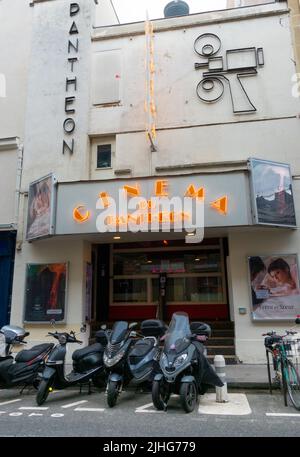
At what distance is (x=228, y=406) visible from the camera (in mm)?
6523

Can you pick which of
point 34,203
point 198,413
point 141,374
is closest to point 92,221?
point 34,203

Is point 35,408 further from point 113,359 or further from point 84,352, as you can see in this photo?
point 113,359

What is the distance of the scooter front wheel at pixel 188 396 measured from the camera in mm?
5984

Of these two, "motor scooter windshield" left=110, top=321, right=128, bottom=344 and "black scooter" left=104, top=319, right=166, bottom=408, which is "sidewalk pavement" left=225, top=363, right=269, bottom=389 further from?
"motor scooter windshield" left=110, top=321, right=128, bottom=344

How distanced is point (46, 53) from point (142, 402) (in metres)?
11.8

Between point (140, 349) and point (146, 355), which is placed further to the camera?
point (140, 349)

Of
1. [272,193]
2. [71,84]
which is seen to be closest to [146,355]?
[272,193]

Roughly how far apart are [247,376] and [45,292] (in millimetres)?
6199

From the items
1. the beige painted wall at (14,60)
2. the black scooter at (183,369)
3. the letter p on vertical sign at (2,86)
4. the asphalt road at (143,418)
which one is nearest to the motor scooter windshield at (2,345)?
the asphalt road at (143,418)

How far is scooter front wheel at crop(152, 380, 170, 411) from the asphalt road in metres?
0.12

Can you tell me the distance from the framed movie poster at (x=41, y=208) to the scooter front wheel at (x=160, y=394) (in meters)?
5.53

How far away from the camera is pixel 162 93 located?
12273mm

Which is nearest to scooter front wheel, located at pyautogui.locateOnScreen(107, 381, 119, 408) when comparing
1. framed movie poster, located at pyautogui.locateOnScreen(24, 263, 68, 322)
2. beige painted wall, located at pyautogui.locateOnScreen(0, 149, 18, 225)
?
framed movie poster, located at pyautogui.locateOnScreen(24, 263, 68, 322)

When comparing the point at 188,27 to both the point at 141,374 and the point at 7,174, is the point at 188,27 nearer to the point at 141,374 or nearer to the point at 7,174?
the point at 7,174
